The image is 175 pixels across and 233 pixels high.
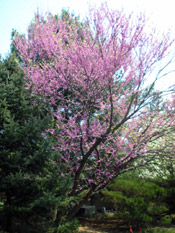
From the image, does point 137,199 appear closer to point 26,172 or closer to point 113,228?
point 113,228

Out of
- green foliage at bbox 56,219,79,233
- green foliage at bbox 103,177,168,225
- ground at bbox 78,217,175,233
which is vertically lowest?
ground at bbox 78,217,175,233

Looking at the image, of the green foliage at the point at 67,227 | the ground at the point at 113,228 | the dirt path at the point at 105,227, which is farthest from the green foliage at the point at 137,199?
the green foliage at the point at 67,227

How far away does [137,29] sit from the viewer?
18.3 feet

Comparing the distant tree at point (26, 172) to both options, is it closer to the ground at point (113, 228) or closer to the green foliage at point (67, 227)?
the green foliage at point (67, 227)

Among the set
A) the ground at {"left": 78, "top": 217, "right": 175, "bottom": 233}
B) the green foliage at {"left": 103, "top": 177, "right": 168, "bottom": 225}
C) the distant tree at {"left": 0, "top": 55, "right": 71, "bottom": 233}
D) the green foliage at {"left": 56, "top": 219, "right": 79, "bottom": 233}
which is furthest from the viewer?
the green foliage at {"left": 103, "top": 177, "right": 168, "bottom": 225}

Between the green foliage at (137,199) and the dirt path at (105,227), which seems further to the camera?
the dirt path at (105,227)

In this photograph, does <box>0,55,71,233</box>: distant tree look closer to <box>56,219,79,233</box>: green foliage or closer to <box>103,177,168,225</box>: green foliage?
<box>56,219,79,233</box>: green foliage

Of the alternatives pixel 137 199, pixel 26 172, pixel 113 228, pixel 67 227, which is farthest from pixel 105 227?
pixel 26 172

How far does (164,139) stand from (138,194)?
3.80 m

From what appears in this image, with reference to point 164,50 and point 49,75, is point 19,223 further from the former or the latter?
point 164,50

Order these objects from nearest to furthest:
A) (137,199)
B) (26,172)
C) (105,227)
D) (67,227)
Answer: (26,172) → (67,227) → (137,199) → (105,227)

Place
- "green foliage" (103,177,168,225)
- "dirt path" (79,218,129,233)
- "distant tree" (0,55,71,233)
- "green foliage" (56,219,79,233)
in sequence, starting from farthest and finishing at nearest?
"dirt path" (79,218,129,233) < "green foliage" (103,177,168,225) < "green foliage" (56,219,79,233) < "distant tree" (0,55,71,233)

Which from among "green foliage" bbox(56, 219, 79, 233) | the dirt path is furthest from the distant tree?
the dirt path

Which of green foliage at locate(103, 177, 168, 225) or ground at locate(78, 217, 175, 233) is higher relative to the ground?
green foliage at locate(103, 177, 168, 225)
